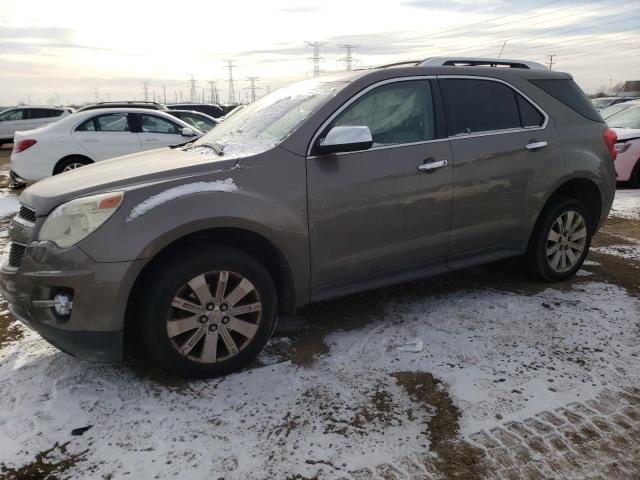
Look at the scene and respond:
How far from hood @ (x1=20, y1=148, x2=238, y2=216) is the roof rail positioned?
1.80 m

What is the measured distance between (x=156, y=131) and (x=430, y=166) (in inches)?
286

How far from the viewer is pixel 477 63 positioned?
4195mm

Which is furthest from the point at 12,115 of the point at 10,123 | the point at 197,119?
the point at 197,119

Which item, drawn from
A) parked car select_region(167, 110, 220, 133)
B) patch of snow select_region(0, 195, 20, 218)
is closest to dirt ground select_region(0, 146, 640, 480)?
patch of snow select_region(0, 195, 20, 218)

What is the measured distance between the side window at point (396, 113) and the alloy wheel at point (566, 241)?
5.09ft

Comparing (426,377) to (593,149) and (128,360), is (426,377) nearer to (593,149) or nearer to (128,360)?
(128,360)

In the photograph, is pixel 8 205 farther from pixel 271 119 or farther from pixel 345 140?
pixel 345 140

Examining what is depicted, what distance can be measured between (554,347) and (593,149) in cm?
197

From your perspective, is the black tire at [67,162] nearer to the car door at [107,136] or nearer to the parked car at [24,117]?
the car door at [107,136]

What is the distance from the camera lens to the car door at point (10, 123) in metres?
19.9

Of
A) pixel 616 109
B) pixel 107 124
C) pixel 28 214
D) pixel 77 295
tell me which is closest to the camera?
pixel 77 295

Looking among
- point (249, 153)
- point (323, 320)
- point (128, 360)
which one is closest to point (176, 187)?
point (249, 153)

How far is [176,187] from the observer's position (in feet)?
9.38

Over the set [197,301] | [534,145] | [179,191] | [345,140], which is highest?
[345,140]
